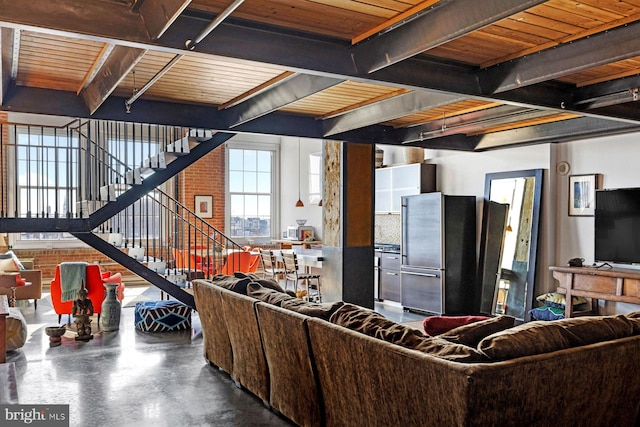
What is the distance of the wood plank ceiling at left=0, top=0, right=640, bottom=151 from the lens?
9.73ft

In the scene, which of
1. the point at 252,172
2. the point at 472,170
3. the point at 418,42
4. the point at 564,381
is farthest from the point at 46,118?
the point at 564,381

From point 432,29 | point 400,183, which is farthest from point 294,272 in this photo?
point 432,29

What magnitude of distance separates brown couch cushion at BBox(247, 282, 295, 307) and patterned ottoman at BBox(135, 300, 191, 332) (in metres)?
2.51

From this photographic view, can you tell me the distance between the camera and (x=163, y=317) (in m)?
6.58

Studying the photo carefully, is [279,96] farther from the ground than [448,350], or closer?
farther from the ground

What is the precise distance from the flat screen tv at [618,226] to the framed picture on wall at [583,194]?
274 mm

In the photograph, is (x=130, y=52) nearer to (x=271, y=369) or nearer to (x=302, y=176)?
(x=271, y=369)

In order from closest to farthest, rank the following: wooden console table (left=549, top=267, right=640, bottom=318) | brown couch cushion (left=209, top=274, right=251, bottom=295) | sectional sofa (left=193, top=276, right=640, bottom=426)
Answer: sectional sofa (left=193, top=276, right=640, bottom=426) < brown couch cushion (left=209, top=274, right=251, bottom=295) < wooden console table (left=549, top=267, right=640, bottom=318)

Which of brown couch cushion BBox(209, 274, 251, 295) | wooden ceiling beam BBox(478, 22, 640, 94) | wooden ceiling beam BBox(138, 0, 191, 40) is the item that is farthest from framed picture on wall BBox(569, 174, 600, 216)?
wooden ceiling beam BBox(138, 0, 191, 40)

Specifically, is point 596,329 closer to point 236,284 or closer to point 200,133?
point 236,284

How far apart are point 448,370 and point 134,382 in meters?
3.19

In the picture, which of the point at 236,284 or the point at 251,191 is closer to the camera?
the point at 236,284

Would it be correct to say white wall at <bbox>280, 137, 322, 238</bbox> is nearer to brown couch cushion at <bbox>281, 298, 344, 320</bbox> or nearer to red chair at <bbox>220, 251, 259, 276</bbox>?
red chair at <bbox>220, 251, 259, 276</bbox>

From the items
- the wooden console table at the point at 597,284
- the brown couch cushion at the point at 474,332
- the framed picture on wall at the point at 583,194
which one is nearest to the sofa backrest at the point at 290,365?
the brown couch cushion at the point at 474,332
